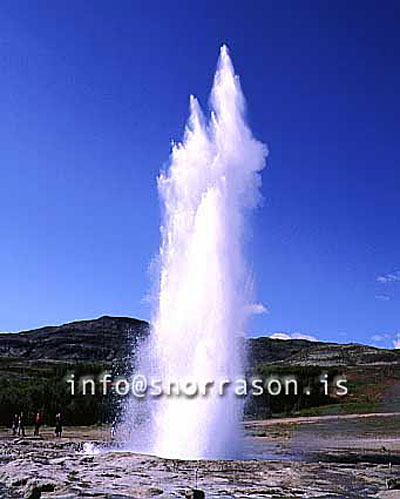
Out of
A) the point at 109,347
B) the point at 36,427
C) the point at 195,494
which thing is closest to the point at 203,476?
the point at 195,494

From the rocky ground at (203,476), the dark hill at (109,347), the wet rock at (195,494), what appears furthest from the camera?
the dark hill at (109,347)

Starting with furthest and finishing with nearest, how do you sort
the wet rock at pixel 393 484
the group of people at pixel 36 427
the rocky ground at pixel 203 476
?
1. the group of people at pixel 36 427
2. the wet rock at pixel 393 484
3. the rocky ground at pixel 203 476

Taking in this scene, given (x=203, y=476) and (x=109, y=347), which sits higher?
(x=109, y=347)

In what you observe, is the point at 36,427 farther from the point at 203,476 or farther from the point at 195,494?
the point at 195,494

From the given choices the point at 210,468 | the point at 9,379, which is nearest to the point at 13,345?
the point at 9,379

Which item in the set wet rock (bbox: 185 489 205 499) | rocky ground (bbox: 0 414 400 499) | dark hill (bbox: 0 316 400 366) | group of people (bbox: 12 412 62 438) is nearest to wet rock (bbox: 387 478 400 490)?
rocky ground (bbox: 0 414 400 499)

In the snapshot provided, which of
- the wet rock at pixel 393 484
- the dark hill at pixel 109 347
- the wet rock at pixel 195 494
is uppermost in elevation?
the dark hill at pixel 109 347

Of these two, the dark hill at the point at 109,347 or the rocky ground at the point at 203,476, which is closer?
the rocky ground at the point at 203,476

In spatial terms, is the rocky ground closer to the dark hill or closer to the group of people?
the group of people

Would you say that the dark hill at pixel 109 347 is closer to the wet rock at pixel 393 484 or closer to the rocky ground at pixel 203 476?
the rocky ground at pixel 203 476

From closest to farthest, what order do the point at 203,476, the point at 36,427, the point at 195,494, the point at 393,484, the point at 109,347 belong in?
the point at 195,494
the point at 393,484
the point at 203,476
the point at 36,427
the point at 109,347

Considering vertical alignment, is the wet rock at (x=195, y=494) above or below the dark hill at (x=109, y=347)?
below

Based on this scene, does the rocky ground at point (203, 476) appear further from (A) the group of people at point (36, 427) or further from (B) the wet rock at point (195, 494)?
(A) the group of people at point (36, 427)

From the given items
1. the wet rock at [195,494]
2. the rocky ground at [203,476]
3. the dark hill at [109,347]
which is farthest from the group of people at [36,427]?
the dark hill at [109,347]
